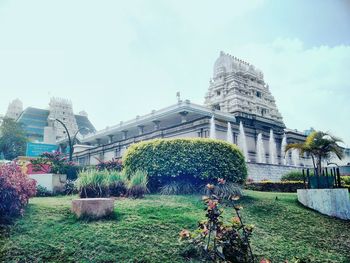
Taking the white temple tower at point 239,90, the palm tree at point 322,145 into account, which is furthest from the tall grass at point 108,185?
the white temple tower at point 239,90

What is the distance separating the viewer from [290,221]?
7.34 metres

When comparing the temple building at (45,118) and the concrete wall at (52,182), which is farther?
the temple building at (45,118)

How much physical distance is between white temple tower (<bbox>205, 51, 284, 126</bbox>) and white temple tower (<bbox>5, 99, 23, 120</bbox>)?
4123cm

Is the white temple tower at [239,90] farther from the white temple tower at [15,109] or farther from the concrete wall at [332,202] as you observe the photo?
the white temple tower at [15,109]

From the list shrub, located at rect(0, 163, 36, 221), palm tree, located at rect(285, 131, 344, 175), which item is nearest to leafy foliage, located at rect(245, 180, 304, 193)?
palm tree, located at rect(285, 131, 344, 175)

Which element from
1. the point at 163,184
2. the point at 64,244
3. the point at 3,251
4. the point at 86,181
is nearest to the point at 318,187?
the point at 163,184

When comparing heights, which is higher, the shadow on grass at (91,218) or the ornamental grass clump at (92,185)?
the ornamental grass clump at (92,185)

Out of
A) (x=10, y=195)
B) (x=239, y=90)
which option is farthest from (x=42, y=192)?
(x=239, y=90)

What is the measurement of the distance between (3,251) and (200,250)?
113 inches

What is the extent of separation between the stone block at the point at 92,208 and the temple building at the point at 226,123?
1727 centimetres

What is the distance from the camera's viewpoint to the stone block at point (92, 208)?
226 inches

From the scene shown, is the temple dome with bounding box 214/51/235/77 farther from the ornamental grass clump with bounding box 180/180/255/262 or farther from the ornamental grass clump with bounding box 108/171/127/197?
the ornamental grass clump with bounding box 180/180/255/262

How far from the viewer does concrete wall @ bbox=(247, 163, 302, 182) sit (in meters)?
18.9

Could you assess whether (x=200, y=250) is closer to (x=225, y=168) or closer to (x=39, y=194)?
(x=225, y=168)
